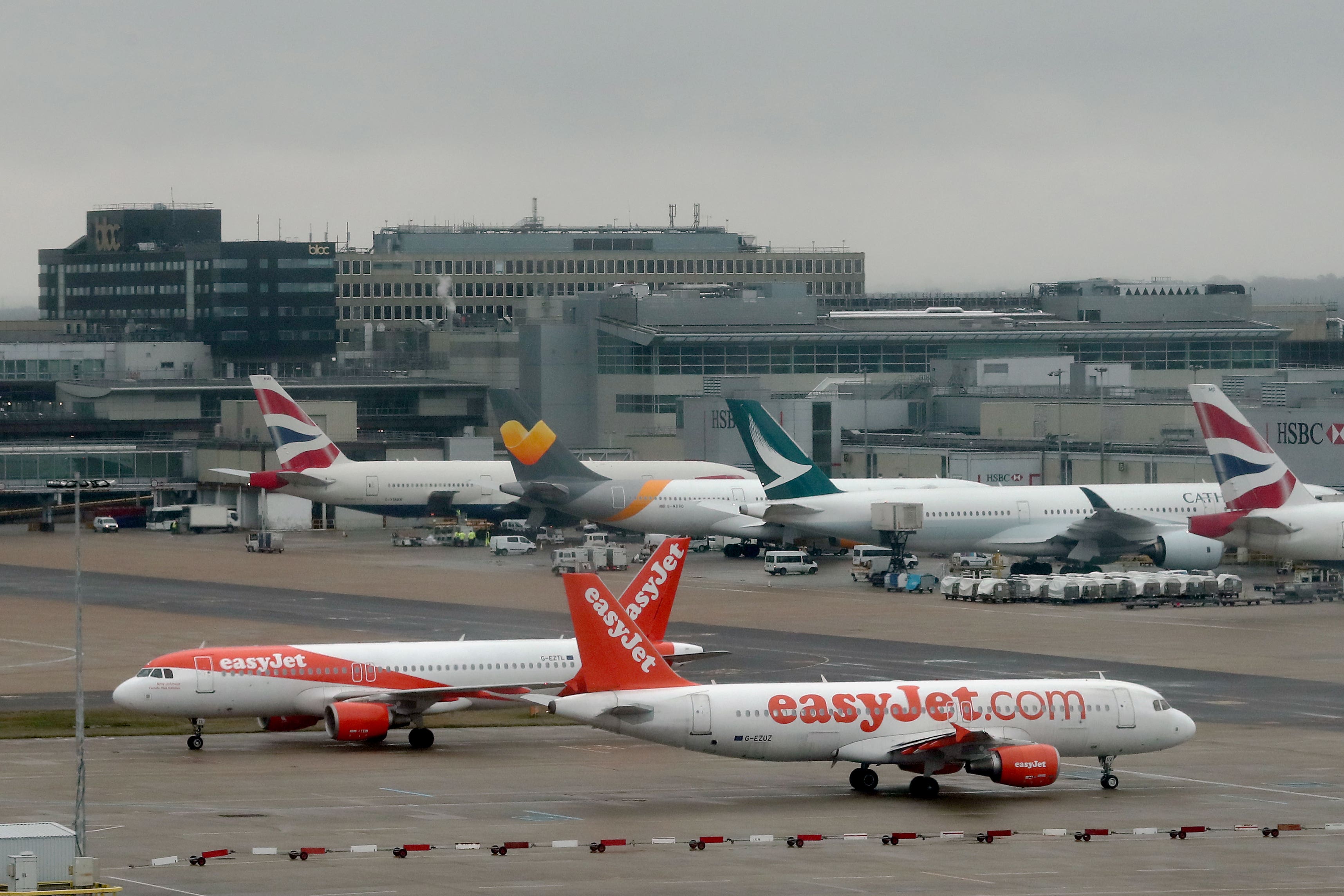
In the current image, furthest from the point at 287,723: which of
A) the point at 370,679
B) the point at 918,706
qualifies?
the point at 918,706

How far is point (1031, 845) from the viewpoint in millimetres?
41688

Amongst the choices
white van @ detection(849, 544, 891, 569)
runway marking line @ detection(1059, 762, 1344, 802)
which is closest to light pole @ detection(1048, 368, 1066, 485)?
white van @ detection(849, 544, 891, 569)

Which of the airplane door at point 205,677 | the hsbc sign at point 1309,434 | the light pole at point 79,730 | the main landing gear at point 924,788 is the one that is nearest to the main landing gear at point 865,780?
the main landing gear at point 924,788

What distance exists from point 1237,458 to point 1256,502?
240cm

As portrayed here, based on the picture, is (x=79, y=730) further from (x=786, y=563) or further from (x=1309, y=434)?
(x=1309, y=434)

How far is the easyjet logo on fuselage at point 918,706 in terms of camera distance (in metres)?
46.7

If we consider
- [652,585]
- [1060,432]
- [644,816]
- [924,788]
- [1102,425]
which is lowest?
[644,816]

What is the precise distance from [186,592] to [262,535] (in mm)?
25912

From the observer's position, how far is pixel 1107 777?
49719 mm

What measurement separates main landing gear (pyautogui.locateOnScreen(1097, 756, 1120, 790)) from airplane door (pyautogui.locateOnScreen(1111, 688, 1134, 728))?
41.5 inches

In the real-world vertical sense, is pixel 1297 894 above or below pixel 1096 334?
Answer: below

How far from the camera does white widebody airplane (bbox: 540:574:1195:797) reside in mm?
46219

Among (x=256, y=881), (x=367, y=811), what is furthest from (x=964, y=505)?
(x=256, y=881)

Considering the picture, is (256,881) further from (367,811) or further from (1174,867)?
(1174,867)
